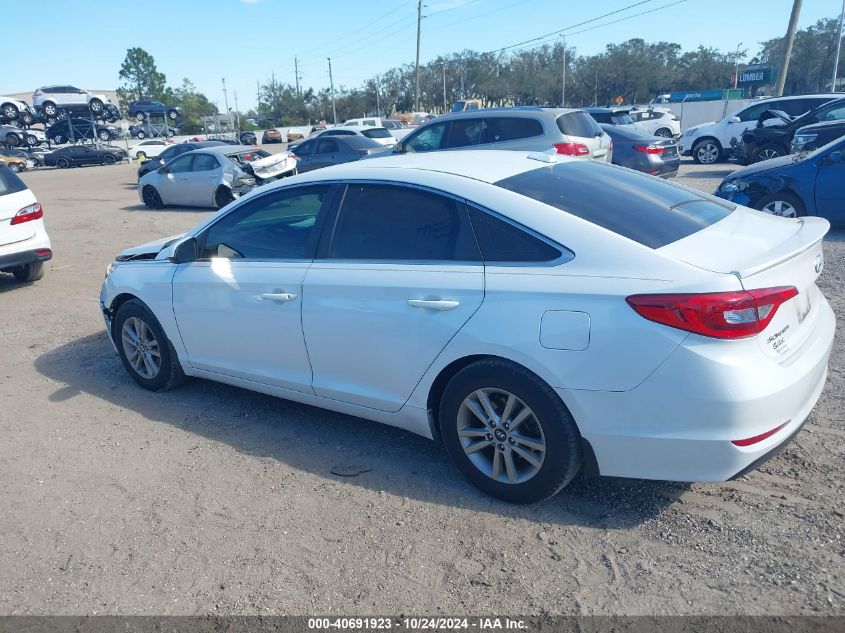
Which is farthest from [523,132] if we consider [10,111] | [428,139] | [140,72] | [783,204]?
[140,72]

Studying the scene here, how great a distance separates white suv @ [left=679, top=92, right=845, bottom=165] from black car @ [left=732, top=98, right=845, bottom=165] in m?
2.17

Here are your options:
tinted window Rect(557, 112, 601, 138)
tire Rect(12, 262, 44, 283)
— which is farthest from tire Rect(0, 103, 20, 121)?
tinted window Rect(557, 112, 601, 138)

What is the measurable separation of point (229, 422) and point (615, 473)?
2684mm

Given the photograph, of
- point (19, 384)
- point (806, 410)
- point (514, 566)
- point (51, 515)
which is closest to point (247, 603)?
point (514, 566)

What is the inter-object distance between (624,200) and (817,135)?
1102 cm

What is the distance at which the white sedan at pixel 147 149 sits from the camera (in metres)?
43.2

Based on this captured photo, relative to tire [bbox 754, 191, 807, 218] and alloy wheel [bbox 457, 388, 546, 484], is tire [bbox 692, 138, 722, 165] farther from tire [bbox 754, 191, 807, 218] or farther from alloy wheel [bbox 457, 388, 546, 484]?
alloy wheel [bbox 457, 388, 546, 484]

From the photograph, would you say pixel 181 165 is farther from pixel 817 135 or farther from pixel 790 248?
pixel 790 248

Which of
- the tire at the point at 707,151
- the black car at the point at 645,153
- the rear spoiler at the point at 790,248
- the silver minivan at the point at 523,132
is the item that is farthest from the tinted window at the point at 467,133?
the tire at the point at 707,151

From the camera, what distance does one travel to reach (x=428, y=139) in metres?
12.4

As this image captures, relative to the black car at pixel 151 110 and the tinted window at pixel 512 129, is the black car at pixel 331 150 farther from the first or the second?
the black car at pixel 151 110

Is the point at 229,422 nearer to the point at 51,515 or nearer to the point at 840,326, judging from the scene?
the point at 51,515

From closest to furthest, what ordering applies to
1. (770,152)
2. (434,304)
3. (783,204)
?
(434,304) < (783,204) < (770,152)

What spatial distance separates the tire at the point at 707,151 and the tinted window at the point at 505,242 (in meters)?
18.3
